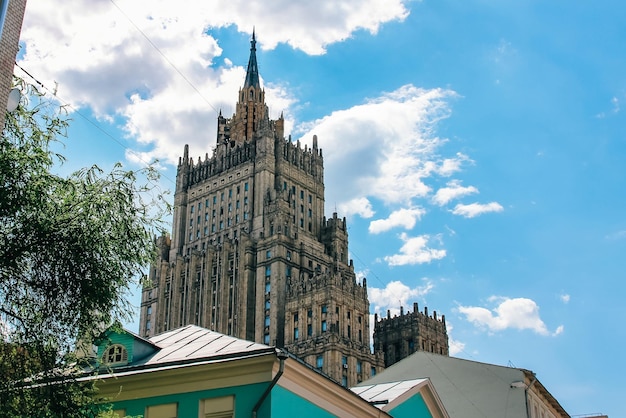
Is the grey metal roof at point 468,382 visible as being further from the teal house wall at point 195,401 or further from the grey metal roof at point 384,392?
the teal house wall at point 195,401

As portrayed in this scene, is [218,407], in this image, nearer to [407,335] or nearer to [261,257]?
[261,257]

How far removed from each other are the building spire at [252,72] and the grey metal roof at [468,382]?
10398 centimetres

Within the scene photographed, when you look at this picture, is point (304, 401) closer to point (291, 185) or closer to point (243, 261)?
point (243, 261)

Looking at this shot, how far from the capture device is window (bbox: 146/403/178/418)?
23.4m

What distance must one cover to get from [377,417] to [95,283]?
11221mm

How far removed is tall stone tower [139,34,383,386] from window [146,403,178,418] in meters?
83.4

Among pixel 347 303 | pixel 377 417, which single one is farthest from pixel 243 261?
pixel 377 417

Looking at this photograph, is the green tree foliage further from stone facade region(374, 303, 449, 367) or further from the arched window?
stone facade region(374, 303, 449, 367)

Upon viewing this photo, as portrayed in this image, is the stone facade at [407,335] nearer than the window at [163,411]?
No

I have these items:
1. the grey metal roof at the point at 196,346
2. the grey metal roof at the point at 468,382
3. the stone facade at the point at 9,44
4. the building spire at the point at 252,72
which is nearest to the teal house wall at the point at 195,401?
the grey metal roof at the point at 196,346

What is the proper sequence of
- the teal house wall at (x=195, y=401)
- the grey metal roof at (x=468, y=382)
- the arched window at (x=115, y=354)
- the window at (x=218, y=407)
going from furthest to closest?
the grey metal roof at (x=468, y=382) < the arched window at (x=115, y=354) < the window at (x=218, y=407) < the teal house wall at (x=195, y=401)

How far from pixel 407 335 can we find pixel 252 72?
5829 cm

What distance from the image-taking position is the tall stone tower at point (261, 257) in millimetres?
112000

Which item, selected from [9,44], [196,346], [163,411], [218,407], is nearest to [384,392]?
[196,346]
